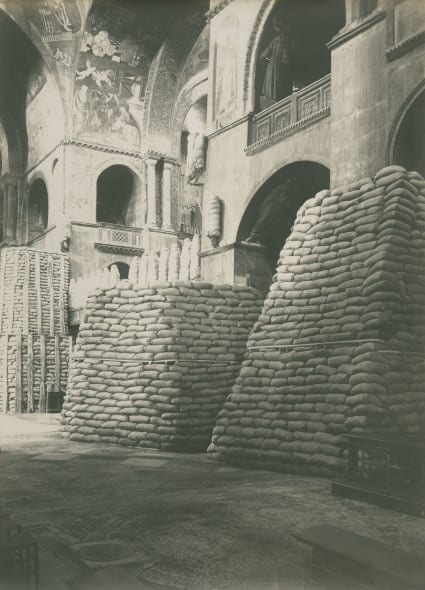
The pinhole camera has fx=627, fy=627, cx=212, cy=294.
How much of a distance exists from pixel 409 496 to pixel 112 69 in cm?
1899

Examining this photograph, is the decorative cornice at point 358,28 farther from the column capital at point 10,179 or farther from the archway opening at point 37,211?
the column capital at point 10,179

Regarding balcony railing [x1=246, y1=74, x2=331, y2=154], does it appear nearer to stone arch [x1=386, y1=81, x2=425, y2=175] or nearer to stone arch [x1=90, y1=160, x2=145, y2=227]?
stone arch [x1=386, y1=81, x2=425, y2=175]

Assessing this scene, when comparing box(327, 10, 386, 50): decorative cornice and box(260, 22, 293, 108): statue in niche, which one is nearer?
box(327, 10, 386, 50): decorative cornice

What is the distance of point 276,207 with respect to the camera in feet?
42.3

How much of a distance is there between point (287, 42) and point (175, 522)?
11216 millimetres

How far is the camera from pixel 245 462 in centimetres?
723

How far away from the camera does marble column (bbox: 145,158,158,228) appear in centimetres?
2181

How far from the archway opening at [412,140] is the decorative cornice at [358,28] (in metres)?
1.65

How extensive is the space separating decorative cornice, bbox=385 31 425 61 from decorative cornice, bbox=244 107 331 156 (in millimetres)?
1709

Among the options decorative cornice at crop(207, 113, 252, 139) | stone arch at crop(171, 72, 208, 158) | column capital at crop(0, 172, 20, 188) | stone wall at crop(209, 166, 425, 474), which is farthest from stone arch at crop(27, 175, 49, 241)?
stone wall at crop(209, 166, 425, 474)

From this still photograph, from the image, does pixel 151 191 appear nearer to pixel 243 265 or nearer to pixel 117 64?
pixel 117 64

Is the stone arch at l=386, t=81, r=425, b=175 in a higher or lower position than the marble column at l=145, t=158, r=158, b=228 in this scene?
lower

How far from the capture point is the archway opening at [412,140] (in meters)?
8.97

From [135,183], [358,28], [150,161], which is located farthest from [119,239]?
[358,28]
